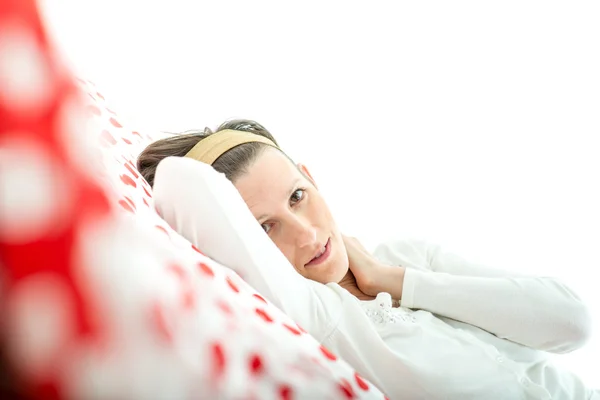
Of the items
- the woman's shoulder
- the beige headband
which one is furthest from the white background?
the beige headband

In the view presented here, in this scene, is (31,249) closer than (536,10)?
Yes

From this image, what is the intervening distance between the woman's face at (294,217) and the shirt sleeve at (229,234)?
0.61 feet

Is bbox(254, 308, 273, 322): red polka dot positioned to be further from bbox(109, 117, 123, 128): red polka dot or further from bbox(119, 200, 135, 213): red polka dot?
bbox(109, 117, 123, 128): red polka dot

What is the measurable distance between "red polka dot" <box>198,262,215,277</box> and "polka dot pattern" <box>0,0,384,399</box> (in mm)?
39

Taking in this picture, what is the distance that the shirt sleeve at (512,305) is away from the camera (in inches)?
37.6

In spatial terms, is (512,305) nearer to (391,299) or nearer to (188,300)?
(391,299)

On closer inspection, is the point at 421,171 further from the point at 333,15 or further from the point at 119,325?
the point at 119,325

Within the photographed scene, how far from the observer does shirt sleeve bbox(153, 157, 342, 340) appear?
2.43ft

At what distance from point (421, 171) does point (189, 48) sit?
31.2 inches

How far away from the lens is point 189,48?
1639 millimetres

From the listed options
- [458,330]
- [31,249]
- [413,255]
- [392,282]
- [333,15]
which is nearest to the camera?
[31,249]

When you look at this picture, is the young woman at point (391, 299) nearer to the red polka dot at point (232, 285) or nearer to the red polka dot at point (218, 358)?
the red polka dot at point (232, 285)

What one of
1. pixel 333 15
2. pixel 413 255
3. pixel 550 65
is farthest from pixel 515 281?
pixel 333 15

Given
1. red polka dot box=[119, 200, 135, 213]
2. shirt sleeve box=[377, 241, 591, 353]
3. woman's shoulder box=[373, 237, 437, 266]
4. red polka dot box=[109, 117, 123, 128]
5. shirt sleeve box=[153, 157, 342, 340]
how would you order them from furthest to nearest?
1. woman's shoulder box=[373, 237, 437, 266]
2. red polka dot box=[109, 117, 123, 128]
3. shirt sleeve box=[377, 241, 591, 353]
4. shirt sleeve box=[153, 157, 342, 340]
5. red polka dot box=[119, 200, 135, 213]
